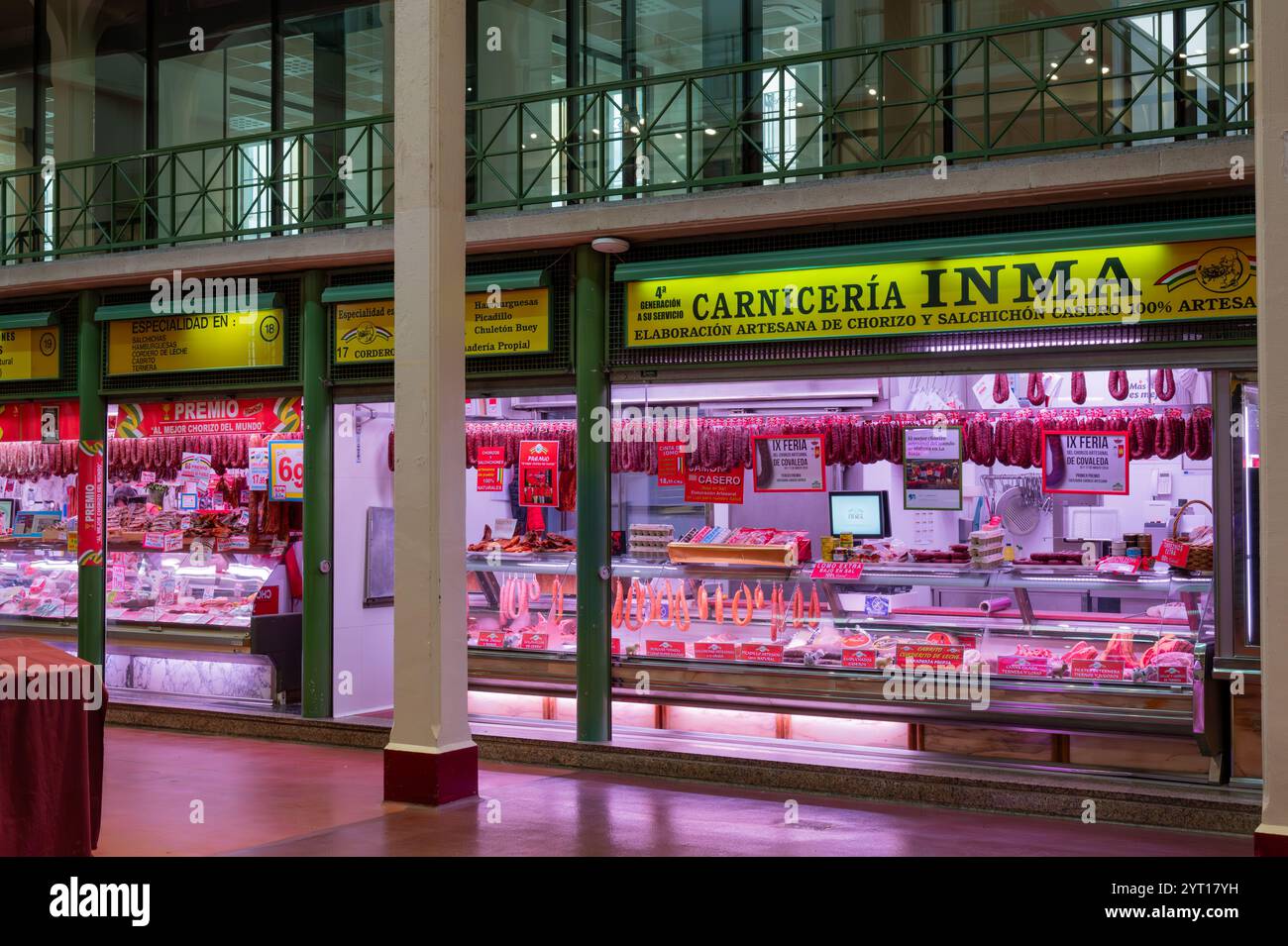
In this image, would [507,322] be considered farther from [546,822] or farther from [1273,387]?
[1273,387]

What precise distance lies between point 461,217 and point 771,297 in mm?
2312

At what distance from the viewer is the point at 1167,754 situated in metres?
8.24

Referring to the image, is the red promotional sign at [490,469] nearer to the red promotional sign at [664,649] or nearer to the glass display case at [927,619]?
the glass display case at [927,619]

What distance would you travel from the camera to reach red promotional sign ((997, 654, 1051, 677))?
870 cm

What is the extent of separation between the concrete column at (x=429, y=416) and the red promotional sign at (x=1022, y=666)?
369 centimetres

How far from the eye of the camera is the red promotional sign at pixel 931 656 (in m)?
8.96

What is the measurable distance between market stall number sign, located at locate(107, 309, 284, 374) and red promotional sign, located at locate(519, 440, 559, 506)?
2.33m

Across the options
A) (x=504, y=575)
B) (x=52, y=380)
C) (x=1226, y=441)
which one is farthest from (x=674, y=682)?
(x=52, y=380)

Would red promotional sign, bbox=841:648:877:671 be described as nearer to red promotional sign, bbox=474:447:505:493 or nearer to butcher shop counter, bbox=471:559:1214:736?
butcher shop counter, bbox=471:559:1214:736

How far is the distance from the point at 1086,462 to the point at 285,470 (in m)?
6.77

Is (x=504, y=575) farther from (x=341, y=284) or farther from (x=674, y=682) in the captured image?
(x=341, y=284)

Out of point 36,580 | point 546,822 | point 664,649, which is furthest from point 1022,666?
point 36,580
